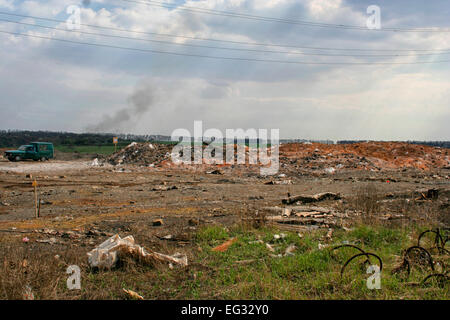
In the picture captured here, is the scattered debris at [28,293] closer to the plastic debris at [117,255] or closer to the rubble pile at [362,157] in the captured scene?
the plastic debris at [117,255]

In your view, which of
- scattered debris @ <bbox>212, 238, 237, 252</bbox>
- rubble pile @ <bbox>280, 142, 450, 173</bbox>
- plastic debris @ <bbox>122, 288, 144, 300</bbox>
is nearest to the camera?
plastic debris @ <bbox>122, 288, 144, 300</bbox>

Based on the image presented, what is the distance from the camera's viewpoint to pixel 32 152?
3000 centimetres

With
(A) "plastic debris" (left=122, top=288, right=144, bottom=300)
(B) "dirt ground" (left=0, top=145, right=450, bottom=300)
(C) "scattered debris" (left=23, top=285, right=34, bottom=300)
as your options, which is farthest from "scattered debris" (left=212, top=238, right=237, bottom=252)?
(C) "scattered debris" (left=23, top=285, right=34, bottom=300)

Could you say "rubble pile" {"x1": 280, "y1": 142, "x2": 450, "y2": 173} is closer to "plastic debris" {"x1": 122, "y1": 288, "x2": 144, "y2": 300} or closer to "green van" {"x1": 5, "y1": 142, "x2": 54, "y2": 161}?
"plastic debris" {"x1": 122, "y1": 288, "x2": 144, "y2": 300}

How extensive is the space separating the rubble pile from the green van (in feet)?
68.0

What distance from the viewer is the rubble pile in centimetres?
2564

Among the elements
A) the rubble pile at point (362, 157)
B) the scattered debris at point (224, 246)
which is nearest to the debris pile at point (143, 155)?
the rubble pile at point (362, 157)

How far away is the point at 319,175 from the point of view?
72.5ft

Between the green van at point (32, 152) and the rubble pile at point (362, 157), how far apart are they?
20.7 metres

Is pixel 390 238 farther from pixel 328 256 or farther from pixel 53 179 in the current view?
pixel 53 179

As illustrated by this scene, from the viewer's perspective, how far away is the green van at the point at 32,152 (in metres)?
29.4

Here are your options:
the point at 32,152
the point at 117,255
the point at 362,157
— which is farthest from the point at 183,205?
the point at 32,152

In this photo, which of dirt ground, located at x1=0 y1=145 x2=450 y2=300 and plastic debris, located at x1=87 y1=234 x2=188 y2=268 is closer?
plastic debris, located at x1=87 y1=234 x2=188 y2=268
